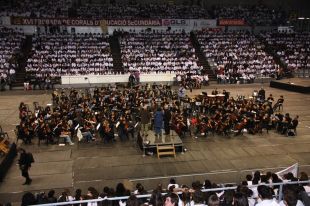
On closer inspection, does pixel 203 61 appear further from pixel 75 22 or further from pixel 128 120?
pixel 128 120

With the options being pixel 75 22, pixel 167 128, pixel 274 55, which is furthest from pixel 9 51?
pixel 274 55

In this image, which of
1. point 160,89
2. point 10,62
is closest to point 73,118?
point 160,89

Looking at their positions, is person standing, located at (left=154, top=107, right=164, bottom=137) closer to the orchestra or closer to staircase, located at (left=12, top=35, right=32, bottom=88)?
the orchestra

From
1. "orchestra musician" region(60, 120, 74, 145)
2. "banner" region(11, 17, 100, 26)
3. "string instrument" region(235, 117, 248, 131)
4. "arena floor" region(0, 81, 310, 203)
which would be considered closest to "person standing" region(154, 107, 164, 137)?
"arena floor" region(0, 81, 310, 203)

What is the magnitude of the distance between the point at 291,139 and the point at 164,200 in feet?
46.3

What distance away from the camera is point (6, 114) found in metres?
26.2

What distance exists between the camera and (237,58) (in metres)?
45.3

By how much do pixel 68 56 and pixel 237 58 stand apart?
70.2 feet

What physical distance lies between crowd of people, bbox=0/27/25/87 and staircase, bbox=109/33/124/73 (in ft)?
37.8

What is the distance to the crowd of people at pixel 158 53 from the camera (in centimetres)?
4222

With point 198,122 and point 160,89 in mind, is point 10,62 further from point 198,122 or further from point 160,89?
point 198,122

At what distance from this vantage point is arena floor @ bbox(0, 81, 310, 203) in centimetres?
1415

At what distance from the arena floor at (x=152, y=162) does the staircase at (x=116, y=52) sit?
2240cm

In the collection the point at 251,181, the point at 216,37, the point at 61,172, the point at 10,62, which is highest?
the point at 216,37
